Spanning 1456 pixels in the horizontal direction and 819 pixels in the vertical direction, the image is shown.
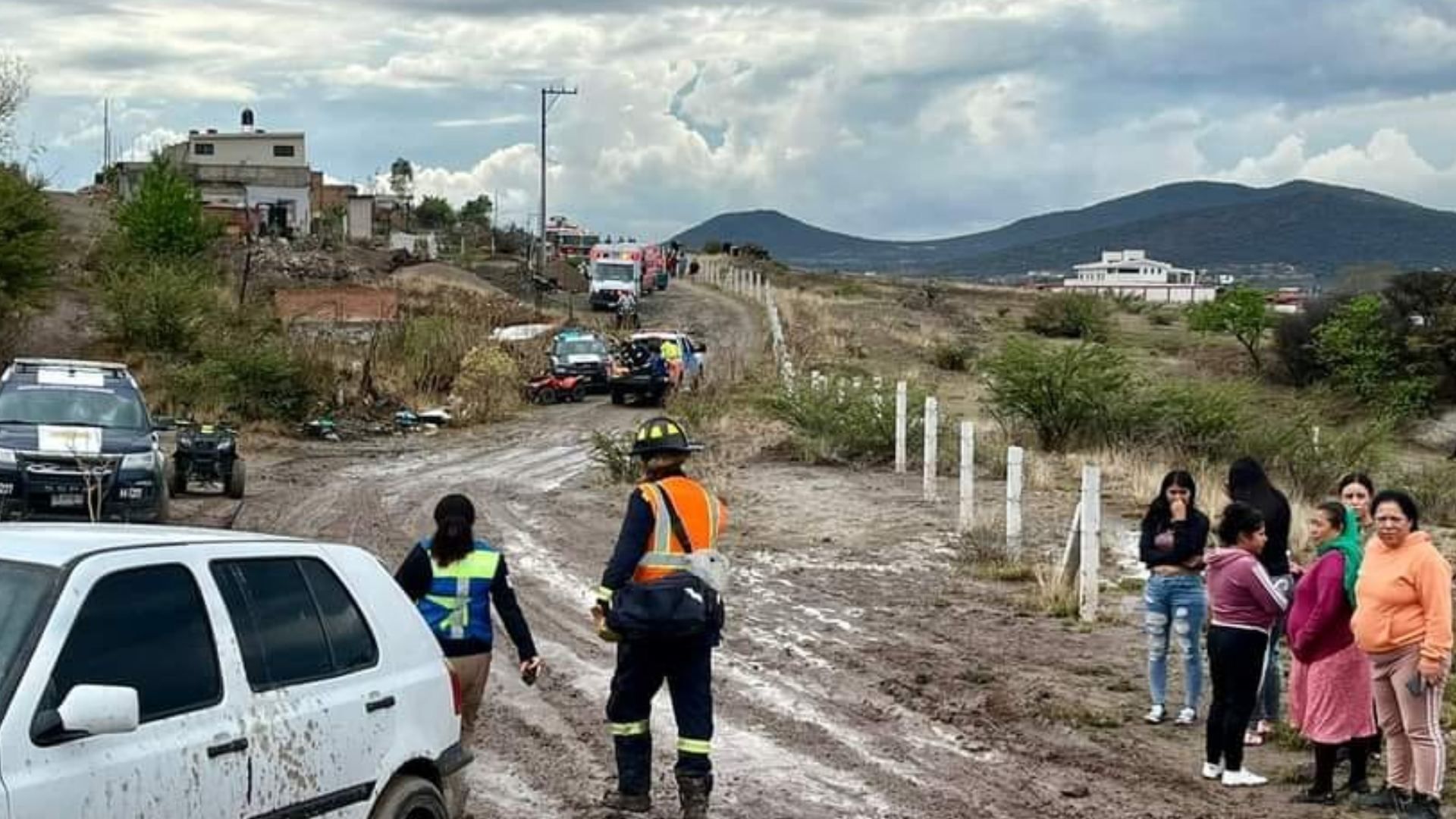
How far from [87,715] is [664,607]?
3594 mm

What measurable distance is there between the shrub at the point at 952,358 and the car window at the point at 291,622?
4012 cm

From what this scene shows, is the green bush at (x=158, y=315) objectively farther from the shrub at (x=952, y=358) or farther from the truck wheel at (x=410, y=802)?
the truck wheel at (x=410, y=802)

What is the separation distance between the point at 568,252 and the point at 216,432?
6954cm

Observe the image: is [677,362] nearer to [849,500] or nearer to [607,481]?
[607,481]

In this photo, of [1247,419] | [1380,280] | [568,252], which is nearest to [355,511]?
[1247,419]

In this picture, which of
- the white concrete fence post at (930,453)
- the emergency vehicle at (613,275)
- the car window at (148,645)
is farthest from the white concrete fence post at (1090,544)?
the emergency vehicle at (613,275)

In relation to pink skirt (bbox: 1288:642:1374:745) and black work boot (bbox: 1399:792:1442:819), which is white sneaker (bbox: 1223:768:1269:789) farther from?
black work boot (bbox: 1399:792:1442:819)

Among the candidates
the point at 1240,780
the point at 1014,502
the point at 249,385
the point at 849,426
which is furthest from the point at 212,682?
the point at 249,385

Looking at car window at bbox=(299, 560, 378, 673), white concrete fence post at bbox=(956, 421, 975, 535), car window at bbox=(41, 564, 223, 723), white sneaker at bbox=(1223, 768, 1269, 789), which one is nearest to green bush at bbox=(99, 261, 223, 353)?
white concrete fence post at bbox=(956, 421, 975, 535)

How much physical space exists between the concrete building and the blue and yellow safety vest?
6360cm

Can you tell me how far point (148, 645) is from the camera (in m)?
4.95

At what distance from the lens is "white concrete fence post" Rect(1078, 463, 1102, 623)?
13.2 meters

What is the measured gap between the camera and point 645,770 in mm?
8117

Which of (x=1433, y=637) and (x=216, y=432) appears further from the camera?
(x=216, y=432)
